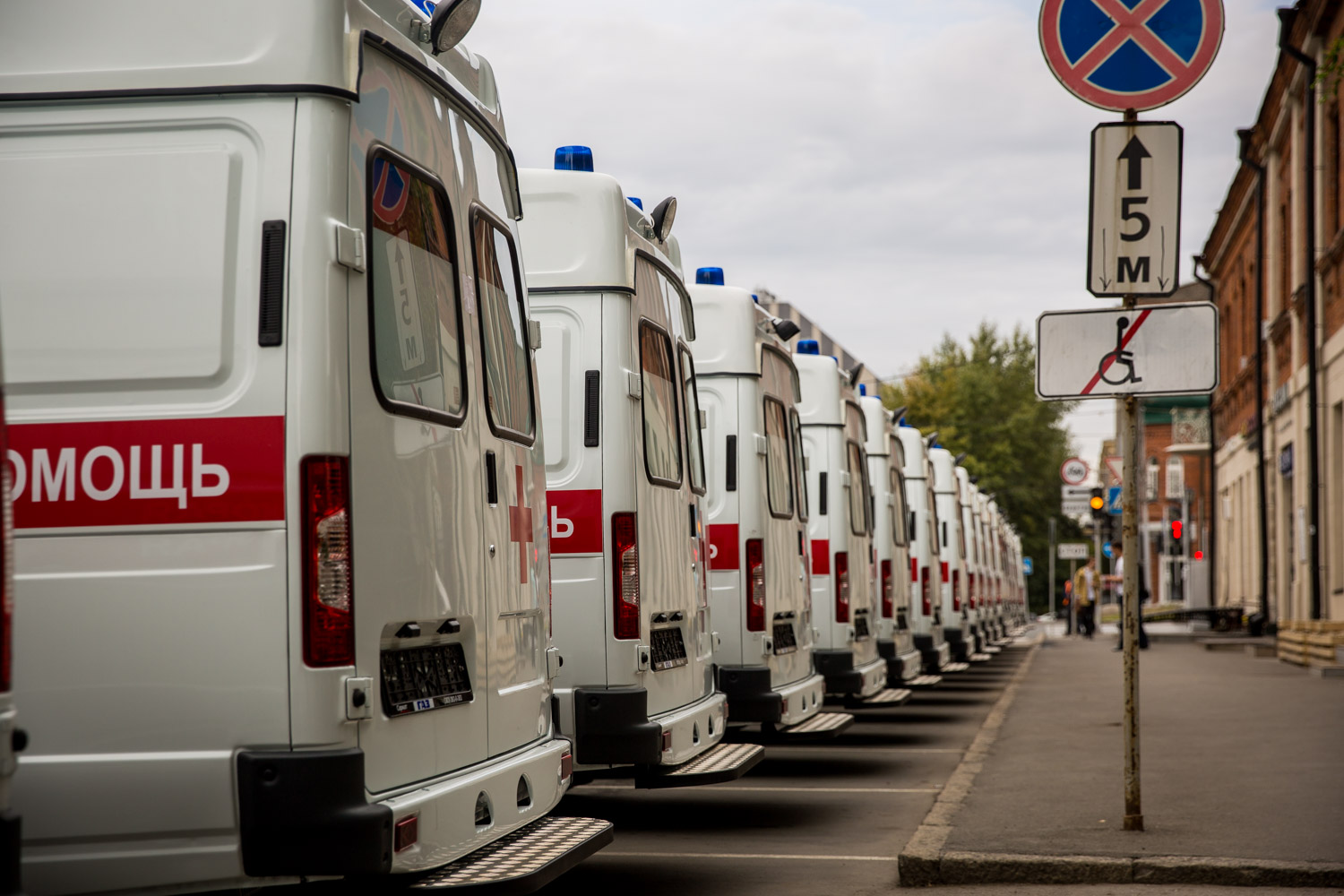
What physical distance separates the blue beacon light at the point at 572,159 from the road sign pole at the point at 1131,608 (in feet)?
8.20

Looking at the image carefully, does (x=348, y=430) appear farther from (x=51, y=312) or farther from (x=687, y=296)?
(x=687, y=296)

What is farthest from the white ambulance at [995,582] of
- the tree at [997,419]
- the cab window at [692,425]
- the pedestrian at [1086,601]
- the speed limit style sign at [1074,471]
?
the tree at [997,419]

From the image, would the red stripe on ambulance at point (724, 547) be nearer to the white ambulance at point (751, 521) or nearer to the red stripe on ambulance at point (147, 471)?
the white ambulance at point (751, 521)

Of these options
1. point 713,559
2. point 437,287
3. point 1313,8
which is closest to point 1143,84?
point 713,559

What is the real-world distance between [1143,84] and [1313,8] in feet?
70.8

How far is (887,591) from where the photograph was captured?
14.4 metres

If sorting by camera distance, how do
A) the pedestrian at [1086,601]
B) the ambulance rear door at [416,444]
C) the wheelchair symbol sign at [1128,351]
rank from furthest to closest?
1. the pedestrian at [1086,601]
2. the wheelchair symbol sign at [1128,351]
3. the ambulance rear door at [416,444]

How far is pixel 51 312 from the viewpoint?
4.03m

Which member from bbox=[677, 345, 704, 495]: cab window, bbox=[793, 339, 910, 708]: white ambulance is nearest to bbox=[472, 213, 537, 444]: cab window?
bbox=[677, 345, 704, 495]: cab window

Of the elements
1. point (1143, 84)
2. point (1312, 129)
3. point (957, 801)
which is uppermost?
point (1312, 129)

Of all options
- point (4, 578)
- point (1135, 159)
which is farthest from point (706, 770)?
point (4, 578)

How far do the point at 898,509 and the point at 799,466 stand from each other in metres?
5.07

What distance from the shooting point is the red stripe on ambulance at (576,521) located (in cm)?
697

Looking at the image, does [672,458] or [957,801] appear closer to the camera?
[672,458]
